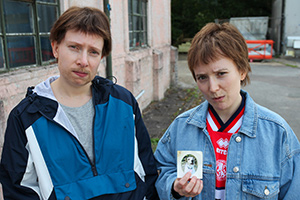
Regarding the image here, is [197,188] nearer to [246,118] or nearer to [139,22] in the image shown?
[246,118]

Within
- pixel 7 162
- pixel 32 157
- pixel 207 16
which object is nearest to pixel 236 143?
pixel 32 157

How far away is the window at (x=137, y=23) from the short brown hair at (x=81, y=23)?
6098mm

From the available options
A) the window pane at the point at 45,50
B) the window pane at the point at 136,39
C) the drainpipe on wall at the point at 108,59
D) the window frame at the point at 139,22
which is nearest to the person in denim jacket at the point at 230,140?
the window pane at the point at 45,50

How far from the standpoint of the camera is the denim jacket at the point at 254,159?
1.71m

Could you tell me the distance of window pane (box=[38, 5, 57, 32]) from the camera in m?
4.35

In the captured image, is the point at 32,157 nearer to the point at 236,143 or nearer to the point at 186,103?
the point at 236,143

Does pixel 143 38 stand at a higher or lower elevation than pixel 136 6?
lower

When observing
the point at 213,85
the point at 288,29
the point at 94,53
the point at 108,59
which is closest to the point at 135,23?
the point at 108,59

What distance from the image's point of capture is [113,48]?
659cm

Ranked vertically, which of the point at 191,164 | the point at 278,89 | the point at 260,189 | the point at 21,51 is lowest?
the point at 278,89

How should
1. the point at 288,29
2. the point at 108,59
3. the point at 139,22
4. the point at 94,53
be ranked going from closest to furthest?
the point at 94,53, the point at 108,59, the point at 139,22, the point at 288,29

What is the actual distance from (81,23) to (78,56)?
0.19m

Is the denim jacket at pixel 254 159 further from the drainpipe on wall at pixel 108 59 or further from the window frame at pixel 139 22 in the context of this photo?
the window frame at pixel 139 22

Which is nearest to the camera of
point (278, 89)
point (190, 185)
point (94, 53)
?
point (190, 185)
